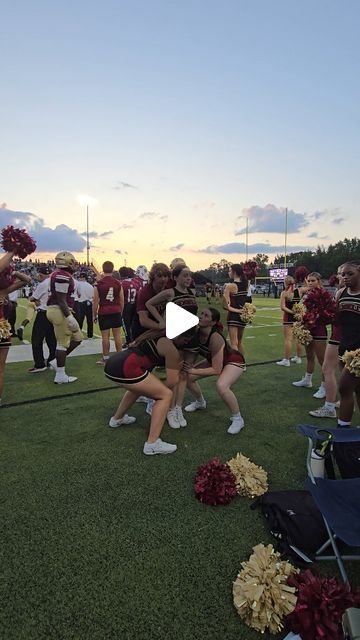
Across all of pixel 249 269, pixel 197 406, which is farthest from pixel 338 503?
pixel 249 269

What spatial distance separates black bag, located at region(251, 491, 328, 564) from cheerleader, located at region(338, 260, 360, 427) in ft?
5.01

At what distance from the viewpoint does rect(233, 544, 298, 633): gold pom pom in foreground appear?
6.48 feet

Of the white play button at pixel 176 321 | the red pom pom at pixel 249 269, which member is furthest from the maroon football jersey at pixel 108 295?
the white play button at pixel 176 321

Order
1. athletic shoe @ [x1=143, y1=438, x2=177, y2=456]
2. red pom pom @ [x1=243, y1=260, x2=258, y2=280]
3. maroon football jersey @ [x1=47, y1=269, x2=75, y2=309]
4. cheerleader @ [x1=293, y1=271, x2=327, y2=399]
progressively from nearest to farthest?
athletic shoe @ [x1=143, y1=438, x2=177, y2=456], cheerleader @ [x1=293, y1=271, x2=327, y2=399], maroon football jersey @ [x1=47, y1=269, x2=75, y2=309], red pom pom @ [x1=243, y1=260, x2=258, y2=280]

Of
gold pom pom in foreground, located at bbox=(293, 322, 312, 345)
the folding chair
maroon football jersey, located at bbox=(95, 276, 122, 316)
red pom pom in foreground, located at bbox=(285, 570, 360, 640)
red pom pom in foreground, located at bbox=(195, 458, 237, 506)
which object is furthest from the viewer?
maroon football jersey, located at bbox=(95, 276, 122, 316)

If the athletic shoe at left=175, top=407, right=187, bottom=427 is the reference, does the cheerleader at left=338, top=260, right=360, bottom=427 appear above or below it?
above

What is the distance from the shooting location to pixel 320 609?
1.83 m

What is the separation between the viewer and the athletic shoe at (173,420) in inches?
184

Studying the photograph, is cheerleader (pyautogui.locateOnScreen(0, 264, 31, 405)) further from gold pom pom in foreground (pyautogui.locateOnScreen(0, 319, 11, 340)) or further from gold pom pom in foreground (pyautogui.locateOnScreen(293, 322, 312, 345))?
gold pom pom in foreground (pyautogui.locateOnScreen(293, 322, 312, 345))

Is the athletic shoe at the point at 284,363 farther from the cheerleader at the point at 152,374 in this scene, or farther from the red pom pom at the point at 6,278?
the red pom pom at the point at 6,278

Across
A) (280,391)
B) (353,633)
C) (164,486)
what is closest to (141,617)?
(353,633)

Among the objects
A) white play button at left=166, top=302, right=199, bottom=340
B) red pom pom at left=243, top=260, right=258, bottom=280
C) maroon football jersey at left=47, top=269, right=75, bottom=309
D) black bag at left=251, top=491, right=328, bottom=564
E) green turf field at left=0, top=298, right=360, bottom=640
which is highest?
red pom pom at left=243, top=260, right=258, bottom=280

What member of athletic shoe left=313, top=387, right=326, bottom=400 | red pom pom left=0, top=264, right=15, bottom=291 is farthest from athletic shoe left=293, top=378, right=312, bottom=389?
red pom pom left=0, top=264, right=15, bottom=291

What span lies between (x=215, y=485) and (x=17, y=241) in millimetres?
3325
